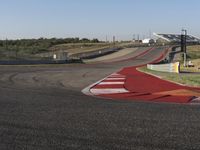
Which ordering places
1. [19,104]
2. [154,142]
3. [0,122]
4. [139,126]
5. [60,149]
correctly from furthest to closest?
[19,104] < [0,122] < [139,126] < [154,142] < [60,149]

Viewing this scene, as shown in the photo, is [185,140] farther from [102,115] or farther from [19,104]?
[19,104]

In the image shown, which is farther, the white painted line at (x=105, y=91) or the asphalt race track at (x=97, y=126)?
the white painted line at (x=105, y=91)

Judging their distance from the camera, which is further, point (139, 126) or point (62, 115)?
point (62, 115)

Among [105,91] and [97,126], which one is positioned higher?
[97,126]

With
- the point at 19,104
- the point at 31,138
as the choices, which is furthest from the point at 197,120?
the point at 19,104

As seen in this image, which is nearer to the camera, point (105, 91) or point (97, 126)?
point (97, 126)

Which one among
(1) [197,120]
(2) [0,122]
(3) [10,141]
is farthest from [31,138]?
(1) [197,120]

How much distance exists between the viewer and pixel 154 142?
717 centimetres

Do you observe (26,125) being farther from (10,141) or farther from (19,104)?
(19,104)

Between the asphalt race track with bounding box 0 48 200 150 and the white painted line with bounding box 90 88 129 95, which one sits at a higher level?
the asphalt race track with bounding box 0 48 200 150

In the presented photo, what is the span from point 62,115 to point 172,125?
2.72 metres

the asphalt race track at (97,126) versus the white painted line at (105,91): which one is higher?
the asphalt race track at (97,126)

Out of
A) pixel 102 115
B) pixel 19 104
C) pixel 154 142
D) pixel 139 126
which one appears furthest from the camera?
pixel 19 104

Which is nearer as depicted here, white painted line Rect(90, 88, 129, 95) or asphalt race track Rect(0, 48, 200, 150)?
asphalt race track Rect(0, 48, 200, 150)
